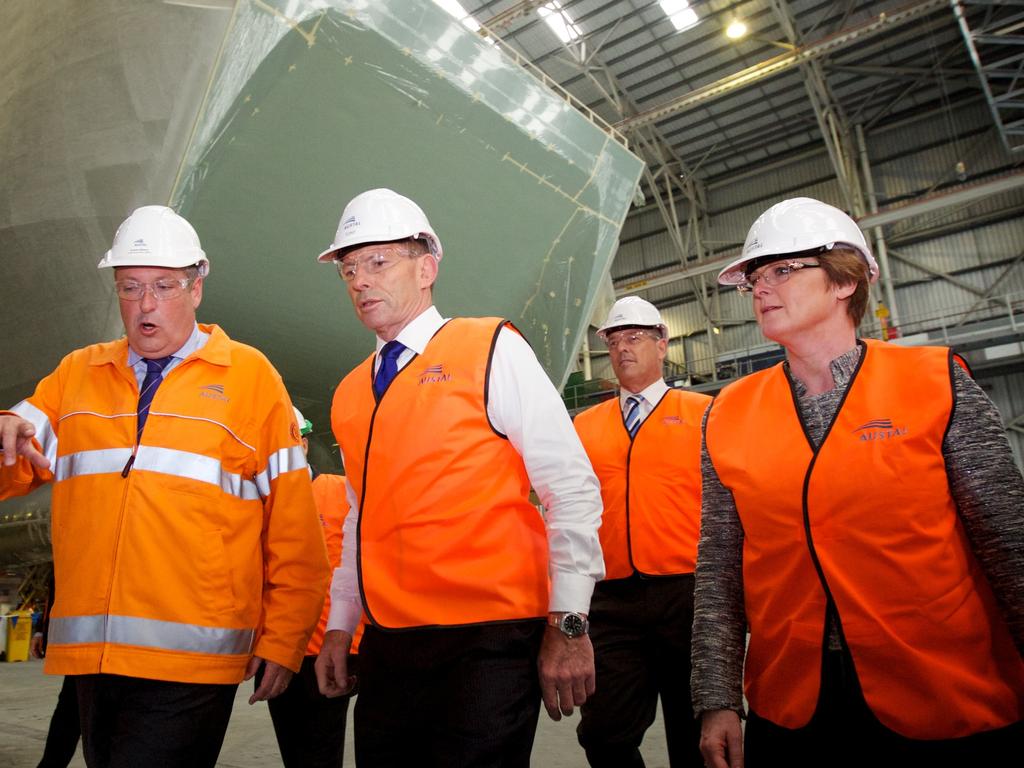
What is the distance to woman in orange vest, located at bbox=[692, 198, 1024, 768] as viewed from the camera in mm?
1399

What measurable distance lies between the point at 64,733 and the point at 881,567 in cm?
336

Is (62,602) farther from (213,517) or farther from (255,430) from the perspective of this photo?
(255,430)

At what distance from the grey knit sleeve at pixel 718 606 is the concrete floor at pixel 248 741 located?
2312mm

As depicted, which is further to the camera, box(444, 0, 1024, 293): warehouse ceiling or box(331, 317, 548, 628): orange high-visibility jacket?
box(444, 0, 1024, 293): warehouse ceiling

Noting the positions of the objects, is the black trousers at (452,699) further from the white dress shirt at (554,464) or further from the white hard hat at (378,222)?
the white hard hat at (378,222)

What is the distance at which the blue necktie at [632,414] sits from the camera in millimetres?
→ 3484

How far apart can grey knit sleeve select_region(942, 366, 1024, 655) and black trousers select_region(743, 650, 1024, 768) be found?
0.20m

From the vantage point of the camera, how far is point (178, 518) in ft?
6.29

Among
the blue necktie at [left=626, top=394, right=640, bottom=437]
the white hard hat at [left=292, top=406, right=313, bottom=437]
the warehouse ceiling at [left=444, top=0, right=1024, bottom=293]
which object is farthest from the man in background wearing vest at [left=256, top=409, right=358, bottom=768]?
the warehouse ceiling at [left=444, top=0, right=1024, bottom=293]

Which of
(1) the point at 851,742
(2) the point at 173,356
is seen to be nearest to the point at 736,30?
(2) the point at 173,356

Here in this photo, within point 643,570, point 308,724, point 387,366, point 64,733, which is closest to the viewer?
point 387,366

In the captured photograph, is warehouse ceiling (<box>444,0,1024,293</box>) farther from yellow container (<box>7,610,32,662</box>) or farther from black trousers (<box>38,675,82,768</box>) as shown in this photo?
black trousers (<box>38,675,82,768</box>)

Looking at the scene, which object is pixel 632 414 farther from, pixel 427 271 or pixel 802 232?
pixel 802 232

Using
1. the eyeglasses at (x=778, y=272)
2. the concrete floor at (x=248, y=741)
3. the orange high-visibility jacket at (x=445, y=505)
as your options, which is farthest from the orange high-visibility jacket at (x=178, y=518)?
the concrete floor at (x=248, y=741)
